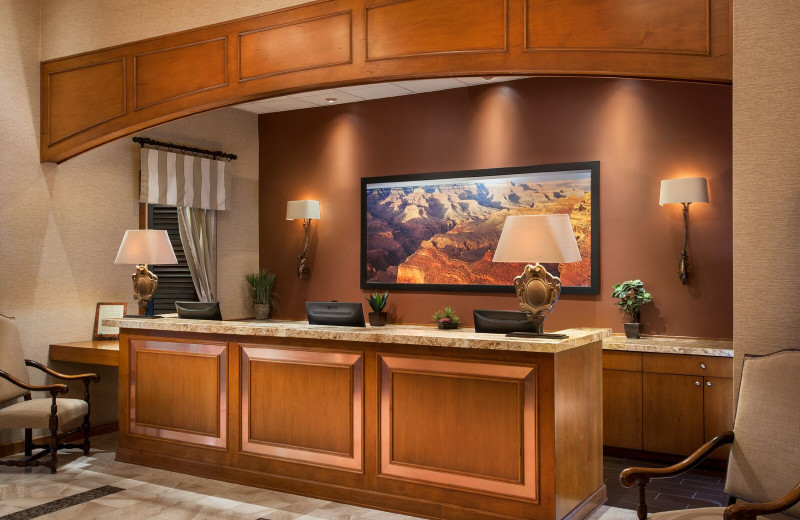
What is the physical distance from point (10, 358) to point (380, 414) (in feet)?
9.81

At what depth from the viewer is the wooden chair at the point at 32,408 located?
4.98 m

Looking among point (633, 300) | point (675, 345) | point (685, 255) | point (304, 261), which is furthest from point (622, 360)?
point (304, 261)

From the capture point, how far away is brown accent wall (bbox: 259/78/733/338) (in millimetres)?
5602

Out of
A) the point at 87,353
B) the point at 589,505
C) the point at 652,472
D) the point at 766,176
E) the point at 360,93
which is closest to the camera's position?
the point at 652,472

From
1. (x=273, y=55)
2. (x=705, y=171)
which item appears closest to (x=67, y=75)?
(x=273, y=55)

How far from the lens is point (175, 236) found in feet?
22.8

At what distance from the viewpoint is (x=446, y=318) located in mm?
6617

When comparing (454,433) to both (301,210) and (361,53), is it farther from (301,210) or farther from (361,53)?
(301,210)

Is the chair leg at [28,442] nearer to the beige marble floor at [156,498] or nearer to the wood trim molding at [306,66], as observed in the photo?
the beige marble floor at [156,498]

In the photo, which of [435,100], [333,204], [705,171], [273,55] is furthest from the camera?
[333,204]

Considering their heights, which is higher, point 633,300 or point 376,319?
point 633,300

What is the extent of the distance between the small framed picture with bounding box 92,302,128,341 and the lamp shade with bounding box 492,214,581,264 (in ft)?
12.5

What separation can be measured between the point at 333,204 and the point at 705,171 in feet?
12.1

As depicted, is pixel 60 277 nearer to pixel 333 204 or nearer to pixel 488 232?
pixel 333 204
